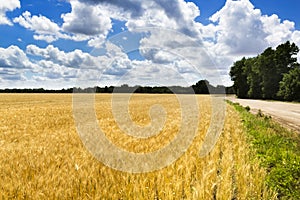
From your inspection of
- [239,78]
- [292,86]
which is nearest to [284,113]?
[292,86]

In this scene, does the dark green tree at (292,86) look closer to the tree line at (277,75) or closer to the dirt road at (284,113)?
the tree line at (277,75)

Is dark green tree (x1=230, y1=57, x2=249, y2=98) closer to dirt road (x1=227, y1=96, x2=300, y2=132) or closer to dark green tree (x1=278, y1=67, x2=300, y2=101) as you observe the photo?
dark green tree (x1=278, y1=67, x2=300, y2=101)

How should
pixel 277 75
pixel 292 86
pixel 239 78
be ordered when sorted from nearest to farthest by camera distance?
1. pixel 292 86
2. pixel 277 75
3. pixel 239 78

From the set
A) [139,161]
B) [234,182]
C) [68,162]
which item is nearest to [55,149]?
[68,162]

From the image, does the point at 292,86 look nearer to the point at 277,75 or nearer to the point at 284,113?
the point at 277,75

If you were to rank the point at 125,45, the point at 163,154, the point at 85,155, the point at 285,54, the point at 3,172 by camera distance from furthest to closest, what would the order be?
the point at 285,54, the point at 125,45, the point at 163,154, the point at 85,155, the point at 3,172

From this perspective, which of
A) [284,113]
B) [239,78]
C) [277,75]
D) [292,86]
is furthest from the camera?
[239,78]

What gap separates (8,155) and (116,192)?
3033 millimetres

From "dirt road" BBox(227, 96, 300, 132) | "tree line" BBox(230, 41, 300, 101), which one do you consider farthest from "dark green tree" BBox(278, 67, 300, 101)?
"dirt road" BBox(227, 96, 300, 132)

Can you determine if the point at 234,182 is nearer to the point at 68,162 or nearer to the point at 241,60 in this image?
the point at 68,162

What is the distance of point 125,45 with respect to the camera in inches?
374

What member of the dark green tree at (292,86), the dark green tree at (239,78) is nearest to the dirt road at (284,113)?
the dark green tree at (292,86)

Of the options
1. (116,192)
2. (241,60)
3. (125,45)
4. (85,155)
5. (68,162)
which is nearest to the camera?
(116,192)

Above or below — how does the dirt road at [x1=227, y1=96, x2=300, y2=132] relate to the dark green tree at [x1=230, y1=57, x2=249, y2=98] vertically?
below
